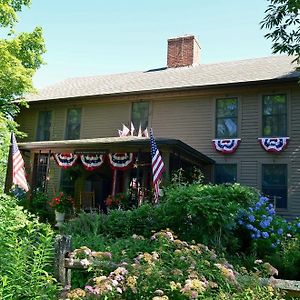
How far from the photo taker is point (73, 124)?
57.1 ft

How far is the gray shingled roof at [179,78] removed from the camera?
1457cm

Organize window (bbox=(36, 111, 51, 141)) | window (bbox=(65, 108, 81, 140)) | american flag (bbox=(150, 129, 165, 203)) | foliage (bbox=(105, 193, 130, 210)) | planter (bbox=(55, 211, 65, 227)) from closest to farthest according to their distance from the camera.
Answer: american flag (bbox=(150, 129, 165, 203)) → foliage (bbox=(105, 193, 130, 210)) → planter (bbox=(55, 211, 65, 227)) → window (bbox=(65, 108, 81, 140)) → window (bbox=(36, 111, 51, 141))

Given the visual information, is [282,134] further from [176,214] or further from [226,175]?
[176,214]

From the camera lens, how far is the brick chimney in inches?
735

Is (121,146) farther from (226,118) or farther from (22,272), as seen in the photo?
(22,272)

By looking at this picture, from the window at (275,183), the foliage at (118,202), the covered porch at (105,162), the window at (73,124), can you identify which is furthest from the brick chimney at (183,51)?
the foliage at (118,202)

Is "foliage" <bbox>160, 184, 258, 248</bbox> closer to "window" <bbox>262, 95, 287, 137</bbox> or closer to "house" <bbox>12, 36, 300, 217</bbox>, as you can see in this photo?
"house" <bbox>12, 36, 300, 217</bbox>

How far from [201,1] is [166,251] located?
32.6ft

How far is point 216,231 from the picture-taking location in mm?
6668

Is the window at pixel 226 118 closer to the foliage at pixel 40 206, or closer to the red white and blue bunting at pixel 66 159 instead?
the red white and blue bunting at pixel 66 159

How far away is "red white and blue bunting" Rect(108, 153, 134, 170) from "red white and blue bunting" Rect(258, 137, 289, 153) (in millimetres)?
4860

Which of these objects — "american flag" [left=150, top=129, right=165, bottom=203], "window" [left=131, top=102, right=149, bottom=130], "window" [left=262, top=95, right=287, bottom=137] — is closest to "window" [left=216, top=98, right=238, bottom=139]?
"window" [left=262, top=95, right=287, bottom=137]

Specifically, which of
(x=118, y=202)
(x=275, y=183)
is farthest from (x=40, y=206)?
(x=275, y=183)

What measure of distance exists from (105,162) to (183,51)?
8.20m
